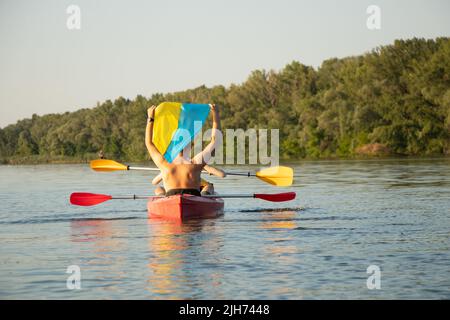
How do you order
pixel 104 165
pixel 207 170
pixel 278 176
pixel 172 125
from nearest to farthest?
1. pixel 207 170
2. pixel 172 125
3. pixel 278 176
4. pixel 104 165

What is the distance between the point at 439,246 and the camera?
13906 millimetres

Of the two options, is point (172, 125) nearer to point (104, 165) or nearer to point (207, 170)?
point (207, 170)

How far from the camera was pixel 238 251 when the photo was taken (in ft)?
45.8

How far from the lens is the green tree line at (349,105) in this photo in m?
73.9

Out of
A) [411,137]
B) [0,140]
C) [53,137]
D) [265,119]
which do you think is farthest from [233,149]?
[0,140]

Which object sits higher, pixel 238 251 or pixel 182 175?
pixel 182 175

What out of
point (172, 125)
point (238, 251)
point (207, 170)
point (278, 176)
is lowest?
point (238, 251)

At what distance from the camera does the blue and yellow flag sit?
20.8 metres

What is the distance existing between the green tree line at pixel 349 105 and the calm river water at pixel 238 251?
51.2 m

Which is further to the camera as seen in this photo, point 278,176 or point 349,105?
point 349,105

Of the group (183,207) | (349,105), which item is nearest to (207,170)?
(183,207)

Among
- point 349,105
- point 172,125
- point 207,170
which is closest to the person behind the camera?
point 207,170

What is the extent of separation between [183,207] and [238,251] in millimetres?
4709

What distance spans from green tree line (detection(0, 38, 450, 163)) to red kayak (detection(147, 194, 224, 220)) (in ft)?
171
